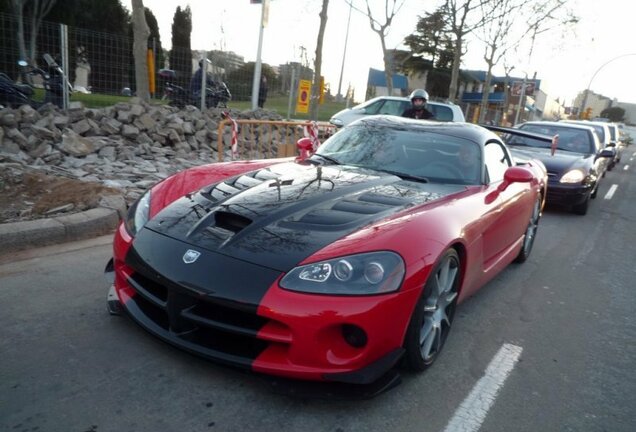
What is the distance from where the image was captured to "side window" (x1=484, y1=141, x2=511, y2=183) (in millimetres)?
3859

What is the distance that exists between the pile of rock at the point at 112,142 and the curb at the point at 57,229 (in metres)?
0.99

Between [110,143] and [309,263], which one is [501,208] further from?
[110,143]

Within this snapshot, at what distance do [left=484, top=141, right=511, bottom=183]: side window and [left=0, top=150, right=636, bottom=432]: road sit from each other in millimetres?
1022

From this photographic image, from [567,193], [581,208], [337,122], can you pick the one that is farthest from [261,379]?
[337,122]

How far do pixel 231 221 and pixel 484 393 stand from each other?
1672 mm

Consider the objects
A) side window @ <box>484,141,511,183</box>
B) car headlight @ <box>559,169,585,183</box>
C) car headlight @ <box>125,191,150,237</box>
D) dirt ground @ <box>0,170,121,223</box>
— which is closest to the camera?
car headlight @ <box>125,191,150,237</box>

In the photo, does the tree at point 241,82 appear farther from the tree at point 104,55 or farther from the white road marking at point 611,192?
the white road marking at point 611,192

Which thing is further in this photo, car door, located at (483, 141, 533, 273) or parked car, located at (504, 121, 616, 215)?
parked car, located at (504, 121, 616, 215)

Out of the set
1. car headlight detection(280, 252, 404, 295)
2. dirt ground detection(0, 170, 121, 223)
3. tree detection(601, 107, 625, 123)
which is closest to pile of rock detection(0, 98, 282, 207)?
dirt ground detection(0, 170, 121, 223)

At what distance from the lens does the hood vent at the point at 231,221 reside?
260cm

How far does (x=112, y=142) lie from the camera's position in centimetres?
820

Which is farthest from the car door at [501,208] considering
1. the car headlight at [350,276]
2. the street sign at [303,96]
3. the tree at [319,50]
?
the tree at [319,50]

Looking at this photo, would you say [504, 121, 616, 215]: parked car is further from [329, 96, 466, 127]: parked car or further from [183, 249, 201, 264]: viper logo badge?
[183, 249, 201, 264]: viper logo badge

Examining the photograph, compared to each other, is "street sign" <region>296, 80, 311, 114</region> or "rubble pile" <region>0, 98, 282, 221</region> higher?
"street sign" <region>296, 80, 311, 114</region>
